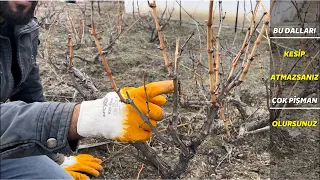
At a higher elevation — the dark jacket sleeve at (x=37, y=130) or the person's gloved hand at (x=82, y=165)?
the dark jacket sleeve at (x=37, y=130)

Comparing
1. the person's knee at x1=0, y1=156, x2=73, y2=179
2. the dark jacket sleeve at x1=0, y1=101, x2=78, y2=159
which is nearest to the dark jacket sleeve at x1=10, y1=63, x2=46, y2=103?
the person's knee at x1=0, y1=156, x2=73, y2=179

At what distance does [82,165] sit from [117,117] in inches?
31.9

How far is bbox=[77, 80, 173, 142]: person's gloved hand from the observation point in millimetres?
1446

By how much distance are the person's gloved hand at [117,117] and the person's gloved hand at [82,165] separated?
28.6 inches

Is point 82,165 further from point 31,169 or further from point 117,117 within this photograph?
point 117,117

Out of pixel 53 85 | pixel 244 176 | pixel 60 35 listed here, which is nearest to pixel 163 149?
pixel 244 176

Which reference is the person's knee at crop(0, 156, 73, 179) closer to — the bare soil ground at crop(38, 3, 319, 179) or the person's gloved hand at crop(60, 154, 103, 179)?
the person's gloved hand at crop(60, 154, 103, 179)

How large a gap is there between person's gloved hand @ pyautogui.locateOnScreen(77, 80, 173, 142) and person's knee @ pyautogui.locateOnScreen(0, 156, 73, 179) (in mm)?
593

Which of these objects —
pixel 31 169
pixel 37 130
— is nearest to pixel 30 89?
pixel 31 169

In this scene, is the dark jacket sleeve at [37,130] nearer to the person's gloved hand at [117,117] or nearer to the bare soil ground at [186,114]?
the person's gloved hand at [117,117]

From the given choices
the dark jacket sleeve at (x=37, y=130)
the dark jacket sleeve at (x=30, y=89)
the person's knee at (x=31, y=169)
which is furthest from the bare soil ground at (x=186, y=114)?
the dark jacket sleeve at (x=37, y=130)

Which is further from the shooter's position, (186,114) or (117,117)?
(186,114)

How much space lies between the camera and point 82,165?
84.6 inches

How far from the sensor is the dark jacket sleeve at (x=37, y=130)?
4.60 ft
